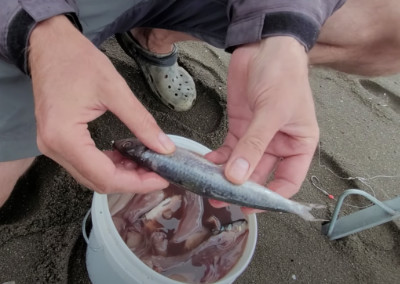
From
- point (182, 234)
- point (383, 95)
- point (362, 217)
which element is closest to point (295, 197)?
point (362, 217)

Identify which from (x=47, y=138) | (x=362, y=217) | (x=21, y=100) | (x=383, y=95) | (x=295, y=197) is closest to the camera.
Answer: (x=47, y=138)

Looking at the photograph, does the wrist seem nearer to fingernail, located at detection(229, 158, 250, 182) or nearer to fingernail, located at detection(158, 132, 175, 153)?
fingernail, located at detection(158, 132, 175, 153)

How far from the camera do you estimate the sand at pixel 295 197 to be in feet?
6.23

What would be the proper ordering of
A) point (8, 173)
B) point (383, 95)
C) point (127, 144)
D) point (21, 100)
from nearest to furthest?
point (127, 144), point (21, 100), point (8, 173), point (383, 95)

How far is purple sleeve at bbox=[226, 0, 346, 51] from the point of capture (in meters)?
1.50

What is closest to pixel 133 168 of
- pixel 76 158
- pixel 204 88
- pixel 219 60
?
pixel 76 158

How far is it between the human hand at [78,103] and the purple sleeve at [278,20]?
530 mm

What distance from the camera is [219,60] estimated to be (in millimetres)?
2826

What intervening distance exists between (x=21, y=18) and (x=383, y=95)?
Answer: 8.04 ft

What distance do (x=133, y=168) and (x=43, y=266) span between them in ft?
2.43

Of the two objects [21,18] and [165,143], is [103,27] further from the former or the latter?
[165,143]

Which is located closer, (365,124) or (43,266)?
(43,266)

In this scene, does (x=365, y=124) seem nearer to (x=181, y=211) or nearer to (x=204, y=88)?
(x=204, y=88)

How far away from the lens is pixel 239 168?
4.12ft
